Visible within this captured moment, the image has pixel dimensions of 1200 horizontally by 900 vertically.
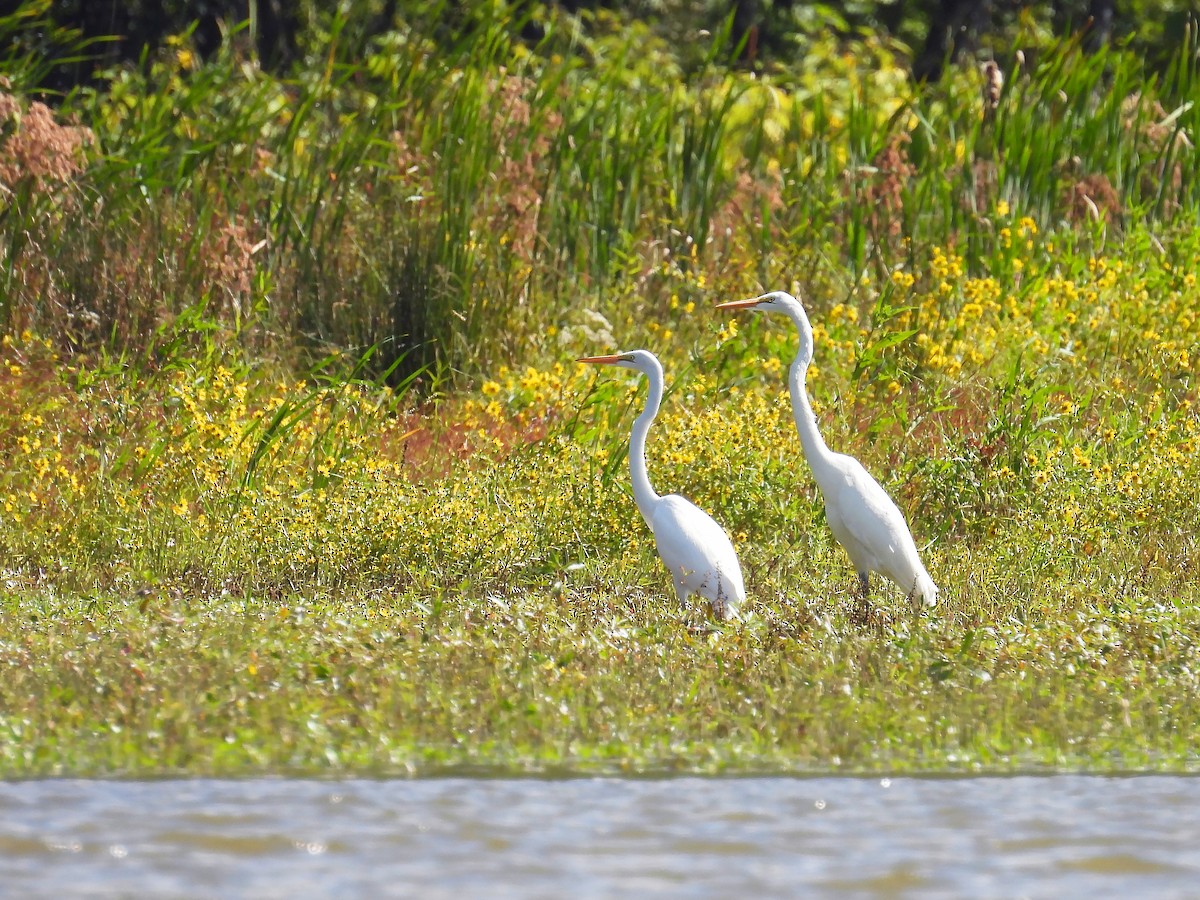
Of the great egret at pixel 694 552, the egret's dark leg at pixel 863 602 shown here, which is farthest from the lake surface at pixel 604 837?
the great egret at pixel 694 552

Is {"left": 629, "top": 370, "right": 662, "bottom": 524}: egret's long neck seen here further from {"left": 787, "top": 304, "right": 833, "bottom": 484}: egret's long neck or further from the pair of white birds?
{"left": 787, "top": 304, "right": 833, "bottom": 484}: egret's long neck

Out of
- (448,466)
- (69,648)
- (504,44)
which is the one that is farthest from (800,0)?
(69,648)

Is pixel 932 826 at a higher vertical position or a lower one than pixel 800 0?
lower

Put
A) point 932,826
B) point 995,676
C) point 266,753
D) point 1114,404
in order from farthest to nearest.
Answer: point 1114,404 < point 995,676 < point 266,753 < point 932,826

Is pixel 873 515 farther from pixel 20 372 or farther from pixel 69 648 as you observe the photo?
pixel 20 372

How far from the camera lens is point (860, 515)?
6773 millimetres

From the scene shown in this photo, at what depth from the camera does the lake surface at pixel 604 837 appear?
4.04m

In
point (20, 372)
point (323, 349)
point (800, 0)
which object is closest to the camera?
point (20, 372)

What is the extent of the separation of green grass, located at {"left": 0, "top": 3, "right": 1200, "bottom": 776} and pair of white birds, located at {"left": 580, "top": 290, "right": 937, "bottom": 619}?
159mm

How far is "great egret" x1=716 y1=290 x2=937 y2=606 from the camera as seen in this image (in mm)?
6742

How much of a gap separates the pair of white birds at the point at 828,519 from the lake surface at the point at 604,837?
1734 mm

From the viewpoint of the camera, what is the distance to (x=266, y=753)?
483cm

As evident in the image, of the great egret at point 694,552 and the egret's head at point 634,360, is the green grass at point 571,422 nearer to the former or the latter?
the great egret at point 694,552

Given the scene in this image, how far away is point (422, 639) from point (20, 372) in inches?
124
